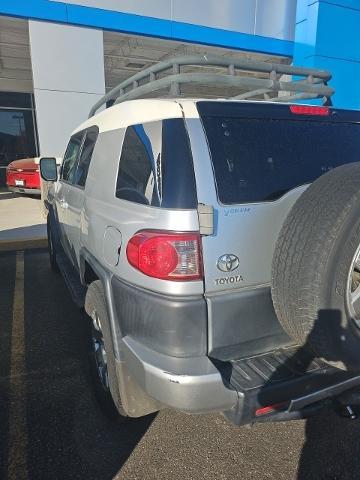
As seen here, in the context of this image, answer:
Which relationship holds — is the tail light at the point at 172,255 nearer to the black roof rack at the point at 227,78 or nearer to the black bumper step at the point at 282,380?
the black bumper step at the point at 282,380

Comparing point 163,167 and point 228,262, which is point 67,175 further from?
point 228,262

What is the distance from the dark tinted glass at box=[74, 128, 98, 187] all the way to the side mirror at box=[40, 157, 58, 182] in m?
1.38

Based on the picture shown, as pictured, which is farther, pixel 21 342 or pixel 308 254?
pixel 21 342

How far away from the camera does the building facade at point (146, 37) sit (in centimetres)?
810

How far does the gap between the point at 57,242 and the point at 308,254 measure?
3.93 metres

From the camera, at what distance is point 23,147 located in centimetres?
1627

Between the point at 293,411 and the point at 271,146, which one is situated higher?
the point at 271,146

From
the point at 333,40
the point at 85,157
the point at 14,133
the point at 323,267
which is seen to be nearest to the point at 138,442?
the point at 323,267

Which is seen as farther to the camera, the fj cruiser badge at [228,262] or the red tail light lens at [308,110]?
the red tail light lens at [308,110]

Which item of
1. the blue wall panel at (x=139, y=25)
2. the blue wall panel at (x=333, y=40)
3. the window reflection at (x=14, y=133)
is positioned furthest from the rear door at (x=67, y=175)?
the window reflection at (x=14, y=133)

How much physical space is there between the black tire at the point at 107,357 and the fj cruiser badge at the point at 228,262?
806mm

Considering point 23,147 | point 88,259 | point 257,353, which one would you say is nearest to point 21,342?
point 88,259

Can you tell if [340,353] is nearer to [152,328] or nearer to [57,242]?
[152,328]

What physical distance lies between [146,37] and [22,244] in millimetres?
5751
